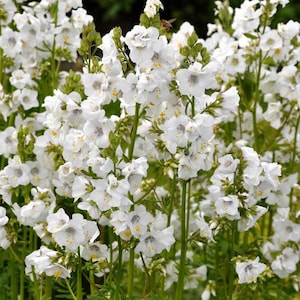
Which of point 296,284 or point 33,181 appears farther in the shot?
point 296,284

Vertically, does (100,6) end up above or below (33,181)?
above

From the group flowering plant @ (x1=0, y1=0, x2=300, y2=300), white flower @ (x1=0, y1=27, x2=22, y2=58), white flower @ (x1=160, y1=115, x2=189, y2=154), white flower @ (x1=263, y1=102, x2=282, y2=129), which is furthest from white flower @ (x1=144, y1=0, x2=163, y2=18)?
white flower @ (x1=263, y1=102, x2=282, y2=129)

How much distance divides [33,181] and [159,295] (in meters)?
0.50

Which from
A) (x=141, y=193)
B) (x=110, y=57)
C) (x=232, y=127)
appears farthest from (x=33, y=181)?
(x=232, y=127)

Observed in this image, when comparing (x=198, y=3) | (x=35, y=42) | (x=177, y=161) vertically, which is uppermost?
(x=198, y=3)

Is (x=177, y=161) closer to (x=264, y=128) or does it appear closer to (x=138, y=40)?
(x=138, y=40)

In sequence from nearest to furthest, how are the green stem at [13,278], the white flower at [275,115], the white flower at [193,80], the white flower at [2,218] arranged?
the white flower at [193,80] → the white flower at [2,218] → the green stem at [13,278] → the white flower at [275,115]

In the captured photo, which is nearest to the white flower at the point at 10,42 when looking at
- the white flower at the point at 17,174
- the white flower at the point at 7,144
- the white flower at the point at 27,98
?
the white flower at the point at 27,98

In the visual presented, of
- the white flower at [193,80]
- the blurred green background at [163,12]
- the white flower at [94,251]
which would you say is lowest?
the white flower at [94,251]

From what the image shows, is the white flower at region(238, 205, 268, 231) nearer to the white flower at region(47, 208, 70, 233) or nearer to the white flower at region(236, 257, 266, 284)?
the white flower at region(236, 257, 266, 284)

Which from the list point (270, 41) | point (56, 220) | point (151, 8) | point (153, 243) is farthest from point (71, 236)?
point (270, 41)

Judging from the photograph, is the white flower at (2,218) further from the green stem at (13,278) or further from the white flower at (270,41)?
the white flower at (270,41)

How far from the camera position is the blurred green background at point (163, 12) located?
855 centimetres

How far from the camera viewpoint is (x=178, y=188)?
272 centimetres
